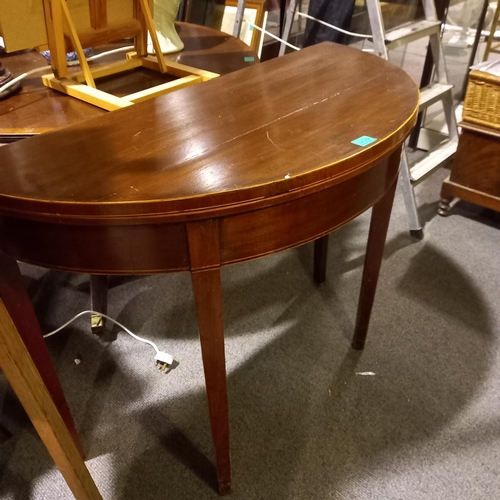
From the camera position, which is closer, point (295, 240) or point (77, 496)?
point (295, 240)

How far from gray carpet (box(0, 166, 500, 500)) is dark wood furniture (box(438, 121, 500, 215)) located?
172mm

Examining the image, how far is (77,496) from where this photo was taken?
825 millimetres

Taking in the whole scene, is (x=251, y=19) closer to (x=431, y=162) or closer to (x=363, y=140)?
(x=431, y=162)

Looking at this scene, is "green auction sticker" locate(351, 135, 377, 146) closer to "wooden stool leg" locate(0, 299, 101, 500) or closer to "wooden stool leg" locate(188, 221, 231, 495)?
"wooden stool leg" locate(188, 221, 231, 495)

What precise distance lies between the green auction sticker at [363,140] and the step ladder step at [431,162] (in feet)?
3.40

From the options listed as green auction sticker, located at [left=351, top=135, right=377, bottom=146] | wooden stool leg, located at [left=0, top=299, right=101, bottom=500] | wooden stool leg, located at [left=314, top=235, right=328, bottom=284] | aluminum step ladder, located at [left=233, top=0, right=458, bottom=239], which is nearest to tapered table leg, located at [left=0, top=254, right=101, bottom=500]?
wooden stool leg, located at [left=0, top=299, right=101, bottom=500]

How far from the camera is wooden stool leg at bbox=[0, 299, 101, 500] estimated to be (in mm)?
641

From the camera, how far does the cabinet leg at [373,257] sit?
37.7 inches

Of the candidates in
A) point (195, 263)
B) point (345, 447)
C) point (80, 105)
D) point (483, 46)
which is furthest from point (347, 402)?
point (483, 46)

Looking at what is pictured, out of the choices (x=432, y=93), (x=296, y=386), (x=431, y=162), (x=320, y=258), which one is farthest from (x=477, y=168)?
(x=296, y=386)

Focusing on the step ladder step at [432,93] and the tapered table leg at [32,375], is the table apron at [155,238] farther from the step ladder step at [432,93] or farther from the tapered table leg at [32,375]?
the step ladder step at [432,93]

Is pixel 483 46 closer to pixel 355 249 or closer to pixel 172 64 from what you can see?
pixel 355 249

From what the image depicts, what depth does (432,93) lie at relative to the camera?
63.9 inches

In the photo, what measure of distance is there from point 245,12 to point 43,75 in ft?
3.61
